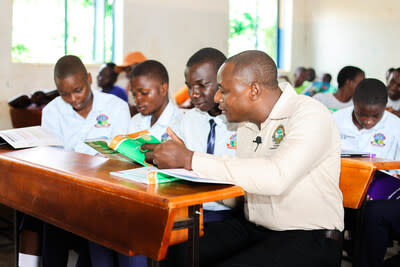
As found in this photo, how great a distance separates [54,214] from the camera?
5.97ft

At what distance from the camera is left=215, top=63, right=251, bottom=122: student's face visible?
1857 millimetres

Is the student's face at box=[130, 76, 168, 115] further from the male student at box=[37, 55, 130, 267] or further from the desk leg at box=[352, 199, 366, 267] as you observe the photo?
the desk leg at box=[352, 199, 366, 267]

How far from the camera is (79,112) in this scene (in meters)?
3.18

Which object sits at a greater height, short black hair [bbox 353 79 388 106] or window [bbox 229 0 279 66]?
window [bbox 229 0 279 66]

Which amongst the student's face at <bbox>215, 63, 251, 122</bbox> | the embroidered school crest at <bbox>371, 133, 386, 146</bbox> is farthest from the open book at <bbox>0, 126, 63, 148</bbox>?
the embroidered school crest at <bbox>371, 133, 386, 146</bbox>

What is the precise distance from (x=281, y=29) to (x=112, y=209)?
9183mm

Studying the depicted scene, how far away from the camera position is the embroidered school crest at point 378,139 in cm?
323

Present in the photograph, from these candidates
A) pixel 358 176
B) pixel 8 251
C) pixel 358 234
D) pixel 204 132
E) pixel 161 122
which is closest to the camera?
pixel 358 176

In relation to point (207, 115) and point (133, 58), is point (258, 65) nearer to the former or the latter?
point (207, 115)

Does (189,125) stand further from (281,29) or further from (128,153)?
(281,29)

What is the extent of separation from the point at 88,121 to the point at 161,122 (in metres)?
0.57

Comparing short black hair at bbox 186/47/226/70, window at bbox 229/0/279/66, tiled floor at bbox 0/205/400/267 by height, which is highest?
window at bbox 229/0/279/66

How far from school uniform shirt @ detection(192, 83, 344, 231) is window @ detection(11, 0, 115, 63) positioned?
461cm

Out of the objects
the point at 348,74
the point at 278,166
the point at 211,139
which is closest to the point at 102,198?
the point at 278,166
